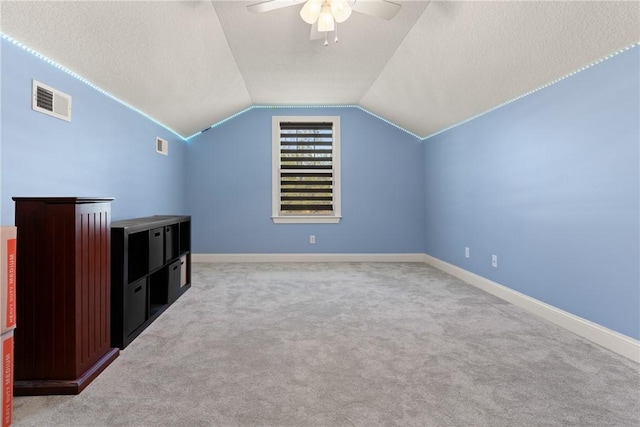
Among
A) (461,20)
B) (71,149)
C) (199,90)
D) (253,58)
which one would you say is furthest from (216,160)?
(461,20)

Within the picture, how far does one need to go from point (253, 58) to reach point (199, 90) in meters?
0.77

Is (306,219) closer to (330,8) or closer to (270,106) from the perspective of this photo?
(270,106)

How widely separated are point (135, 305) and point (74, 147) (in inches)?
53.3

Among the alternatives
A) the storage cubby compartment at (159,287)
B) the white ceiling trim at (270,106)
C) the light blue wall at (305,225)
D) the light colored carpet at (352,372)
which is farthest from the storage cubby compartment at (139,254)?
the light blue wall at (305,225)

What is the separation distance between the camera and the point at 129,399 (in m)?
1.47

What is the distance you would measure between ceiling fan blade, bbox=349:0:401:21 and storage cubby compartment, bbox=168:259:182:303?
2.65 metres

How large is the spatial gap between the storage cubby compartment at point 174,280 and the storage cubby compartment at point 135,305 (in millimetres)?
489

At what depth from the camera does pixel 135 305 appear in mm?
2195

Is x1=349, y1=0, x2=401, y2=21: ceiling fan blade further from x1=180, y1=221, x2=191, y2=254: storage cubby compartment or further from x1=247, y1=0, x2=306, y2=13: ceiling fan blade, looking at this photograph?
x1=180, y1=221, x2=191, y2=254: storage cubby compartment

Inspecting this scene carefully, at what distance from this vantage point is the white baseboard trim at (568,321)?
6.24 ft

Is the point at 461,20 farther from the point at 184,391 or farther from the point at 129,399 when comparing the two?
the point at 129,399

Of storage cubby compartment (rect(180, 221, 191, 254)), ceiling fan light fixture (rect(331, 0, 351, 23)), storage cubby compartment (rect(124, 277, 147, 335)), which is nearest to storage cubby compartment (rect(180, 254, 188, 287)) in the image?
storage cubby compartment (rect(180, 221, 191, 254))

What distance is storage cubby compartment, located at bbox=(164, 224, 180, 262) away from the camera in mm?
2869

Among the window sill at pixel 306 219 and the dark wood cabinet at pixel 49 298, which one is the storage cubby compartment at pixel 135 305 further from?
the window sill at pixel 306 219
